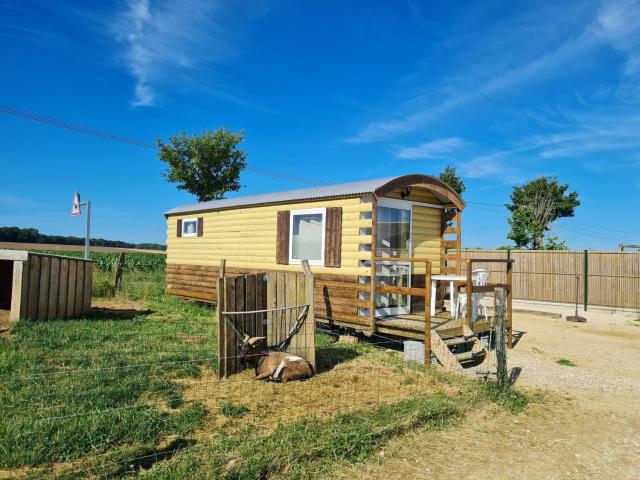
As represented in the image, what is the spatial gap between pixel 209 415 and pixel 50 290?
6204 mm

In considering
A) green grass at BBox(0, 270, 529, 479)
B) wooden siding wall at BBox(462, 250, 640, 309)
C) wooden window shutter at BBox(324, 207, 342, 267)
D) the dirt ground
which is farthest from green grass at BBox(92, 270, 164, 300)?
wooden siding wall at BBox(462, 250, 640, 309)

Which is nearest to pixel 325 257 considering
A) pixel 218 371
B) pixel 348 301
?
pixel 348 301

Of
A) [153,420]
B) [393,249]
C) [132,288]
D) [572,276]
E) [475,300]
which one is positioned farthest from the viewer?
[572,276]

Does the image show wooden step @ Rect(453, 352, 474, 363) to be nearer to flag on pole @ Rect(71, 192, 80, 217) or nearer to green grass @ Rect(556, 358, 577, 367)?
green grass @ Rect(556, 358, 577, 367)

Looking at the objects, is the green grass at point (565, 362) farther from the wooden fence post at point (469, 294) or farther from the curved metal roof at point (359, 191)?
the curved metal roof at point (359, 191)

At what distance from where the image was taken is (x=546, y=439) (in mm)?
4254

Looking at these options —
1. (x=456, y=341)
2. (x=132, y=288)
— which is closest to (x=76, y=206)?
(x=132, y=288)

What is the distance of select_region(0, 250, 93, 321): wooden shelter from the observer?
26.5 ft

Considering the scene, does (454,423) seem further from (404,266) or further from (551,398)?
(404,266)

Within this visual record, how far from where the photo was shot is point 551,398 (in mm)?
5590

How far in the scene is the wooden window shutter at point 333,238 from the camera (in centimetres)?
838

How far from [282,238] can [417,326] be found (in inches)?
137

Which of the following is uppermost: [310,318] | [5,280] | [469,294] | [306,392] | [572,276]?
[572,276]

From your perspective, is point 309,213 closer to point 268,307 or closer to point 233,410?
point 268,307
